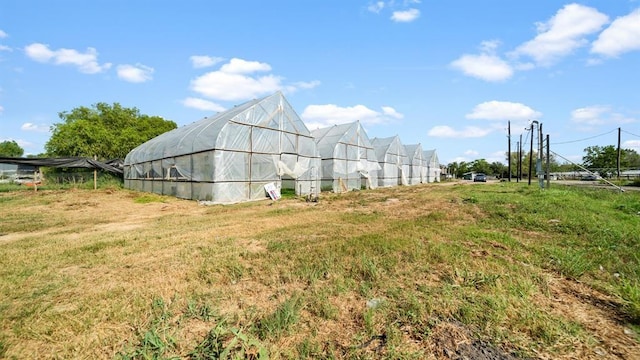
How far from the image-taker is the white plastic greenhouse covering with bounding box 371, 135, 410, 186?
29719 mm

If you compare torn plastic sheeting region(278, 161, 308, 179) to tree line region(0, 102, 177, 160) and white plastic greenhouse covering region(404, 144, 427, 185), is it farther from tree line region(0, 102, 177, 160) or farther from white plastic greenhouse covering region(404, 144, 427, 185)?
tree line region(0, 102, 177, 160)

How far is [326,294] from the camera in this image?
3.31 m

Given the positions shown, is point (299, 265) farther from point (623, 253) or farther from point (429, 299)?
point (623, 253)

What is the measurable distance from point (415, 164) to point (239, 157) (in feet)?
96.2

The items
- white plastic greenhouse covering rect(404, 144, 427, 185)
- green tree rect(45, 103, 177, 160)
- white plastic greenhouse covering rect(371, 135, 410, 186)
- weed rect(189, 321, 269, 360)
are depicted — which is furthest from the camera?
white plastic greenhouse covering rect(404, 144, 427, 185)

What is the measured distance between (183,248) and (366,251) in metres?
3.61

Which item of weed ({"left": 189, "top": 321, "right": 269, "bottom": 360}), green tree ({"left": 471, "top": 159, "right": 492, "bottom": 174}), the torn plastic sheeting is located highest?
green tree ({"left": 471, "top": 159, "right": 492, "bottom": 174})

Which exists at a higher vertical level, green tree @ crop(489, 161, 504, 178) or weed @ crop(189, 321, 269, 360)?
green tree @ crop(489, 161, 504, 178)

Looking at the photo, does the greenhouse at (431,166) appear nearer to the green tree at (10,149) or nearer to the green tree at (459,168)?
the green tree at (459,168)

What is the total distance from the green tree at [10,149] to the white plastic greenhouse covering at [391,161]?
10257 cm

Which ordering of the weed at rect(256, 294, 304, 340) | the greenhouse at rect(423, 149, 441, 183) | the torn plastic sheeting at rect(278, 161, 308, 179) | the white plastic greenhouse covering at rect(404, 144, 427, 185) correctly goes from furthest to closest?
the greenhouse at rect(423, 149, 441, 183) < the white plastic greenhouse covering at rect(404, 144, 427, 185) < the torn plastic sheeting at rect(278, 161, 308, 179) < the weed at rect(256, 294, 304, 340)

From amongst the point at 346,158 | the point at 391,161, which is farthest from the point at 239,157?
the point at 391,161

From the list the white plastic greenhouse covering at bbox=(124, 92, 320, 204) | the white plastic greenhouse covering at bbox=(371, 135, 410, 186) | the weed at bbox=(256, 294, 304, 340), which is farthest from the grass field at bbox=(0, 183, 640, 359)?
the white plastic greenhouse covering at bbox=(371, 135, 410, 186)

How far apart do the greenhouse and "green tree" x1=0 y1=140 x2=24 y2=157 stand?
108m
